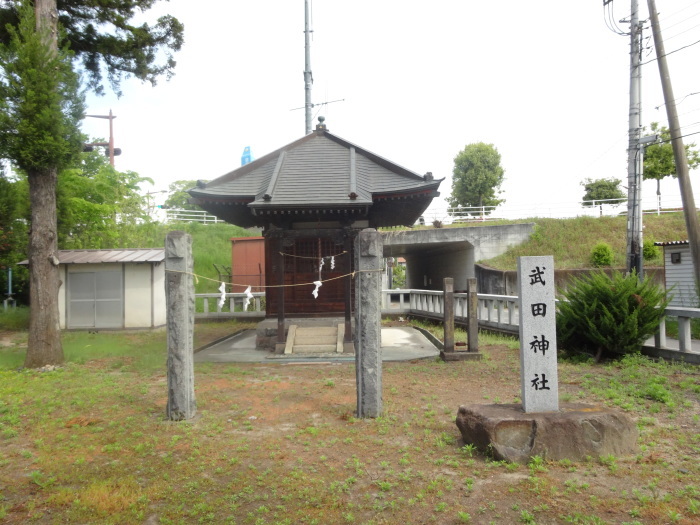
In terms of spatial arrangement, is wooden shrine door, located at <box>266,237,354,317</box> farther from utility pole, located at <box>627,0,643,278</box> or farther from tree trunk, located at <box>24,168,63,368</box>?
utility pole, located at <box>627,0,643,278</box>

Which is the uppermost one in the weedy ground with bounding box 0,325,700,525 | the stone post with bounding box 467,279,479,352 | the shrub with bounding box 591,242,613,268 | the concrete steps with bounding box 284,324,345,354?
the shrub with bounding box 591,242,613,268

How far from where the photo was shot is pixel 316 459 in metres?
4.68

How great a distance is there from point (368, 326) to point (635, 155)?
11.4 m

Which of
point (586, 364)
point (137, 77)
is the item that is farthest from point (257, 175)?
point (586, 364)

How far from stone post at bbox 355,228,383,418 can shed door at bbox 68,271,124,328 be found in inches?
484

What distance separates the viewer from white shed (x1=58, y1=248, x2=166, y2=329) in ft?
51.2

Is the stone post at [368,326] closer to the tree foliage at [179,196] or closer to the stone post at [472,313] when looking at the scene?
the stone post at [472,313]

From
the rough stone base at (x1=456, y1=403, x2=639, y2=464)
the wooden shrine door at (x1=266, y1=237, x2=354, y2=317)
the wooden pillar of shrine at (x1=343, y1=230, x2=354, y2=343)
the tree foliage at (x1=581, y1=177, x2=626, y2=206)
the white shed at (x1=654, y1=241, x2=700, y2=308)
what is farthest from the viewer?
the tree foliage at (x1=581, y1=177, x2=626, y2=206)

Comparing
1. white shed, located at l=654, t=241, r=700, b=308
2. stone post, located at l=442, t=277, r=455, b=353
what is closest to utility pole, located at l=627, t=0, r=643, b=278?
white shed, located at l=654, t=241, r=700, b=308

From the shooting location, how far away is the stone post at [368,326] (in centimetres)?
596

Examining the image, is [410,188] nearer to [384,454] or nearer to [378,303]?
[378,303]

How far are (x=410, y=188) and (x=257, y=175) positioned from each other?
4.17m

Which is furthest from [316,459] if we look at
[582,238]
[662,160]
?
[662,160]

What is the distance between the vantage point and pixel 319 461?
15.2 feet
